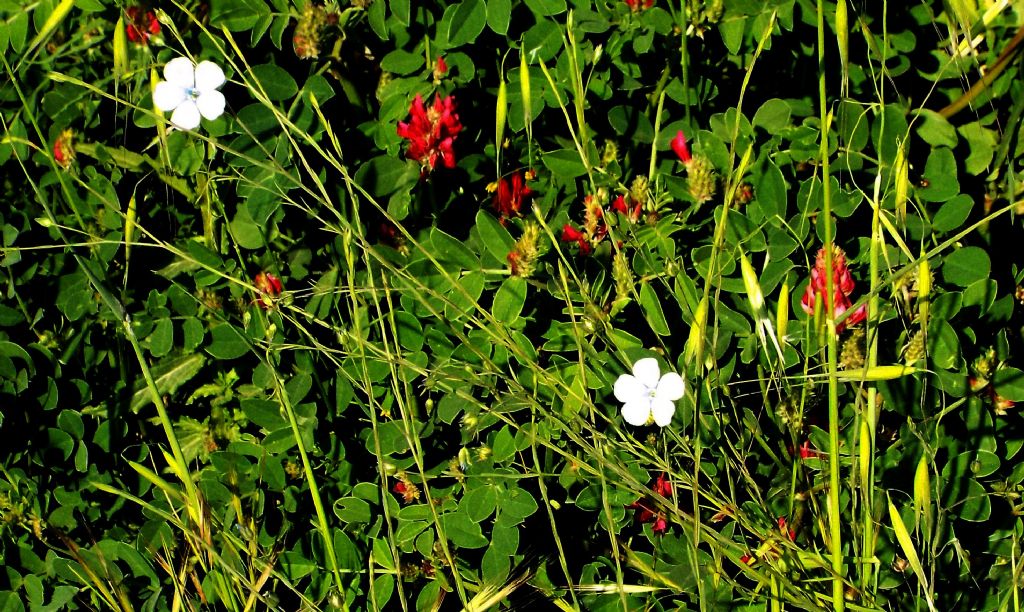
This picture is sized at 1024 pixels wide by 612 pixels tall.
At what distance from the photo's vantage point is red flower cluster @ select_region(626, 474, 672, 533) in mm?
1479

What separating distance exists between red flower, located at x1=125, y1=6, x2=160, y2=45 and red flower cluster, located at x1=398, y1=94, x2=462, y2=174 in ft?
1.30

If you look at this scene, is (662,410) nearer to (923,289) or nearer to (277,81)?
(923,289)

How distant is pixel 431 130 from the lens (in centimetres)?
140

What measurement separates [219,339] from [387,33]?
55 cm

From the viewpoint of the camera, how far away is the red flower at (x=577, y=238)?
1.43 m

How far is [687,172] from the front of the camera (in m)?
1.47

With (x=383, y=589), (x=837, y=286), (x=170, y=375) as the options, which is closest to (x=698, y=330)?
(x=837, y=286)

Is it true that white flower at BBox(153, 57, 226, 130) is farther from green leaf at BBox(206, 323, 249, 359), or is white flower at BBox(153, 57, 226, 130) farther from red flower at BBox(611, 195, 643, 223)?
red flower at BBox(611, 195, 643, 223)

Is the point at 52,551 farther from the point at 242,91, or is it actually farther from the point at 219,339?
the point at 242,91

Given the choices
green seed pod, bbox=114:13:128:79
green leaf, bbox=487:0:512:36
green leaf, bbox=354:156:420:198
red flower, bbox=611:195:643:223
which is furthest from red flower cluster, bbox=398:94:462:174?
green seed pod, bbox=114:13:128:79

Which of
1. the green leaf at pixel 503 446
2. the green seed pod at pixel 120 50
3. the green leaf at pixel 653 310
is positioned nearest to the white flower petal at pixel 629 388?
the green leaf at pixel 653 310

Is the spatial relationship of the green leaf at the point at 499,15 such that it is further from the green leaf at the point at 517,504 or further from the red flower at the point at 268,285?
the green leaf at the point at 517,504

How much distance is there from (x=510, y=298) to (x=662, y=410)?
0.30 metres

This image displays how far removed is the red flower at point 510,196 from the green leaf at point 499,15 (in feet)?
0.72
